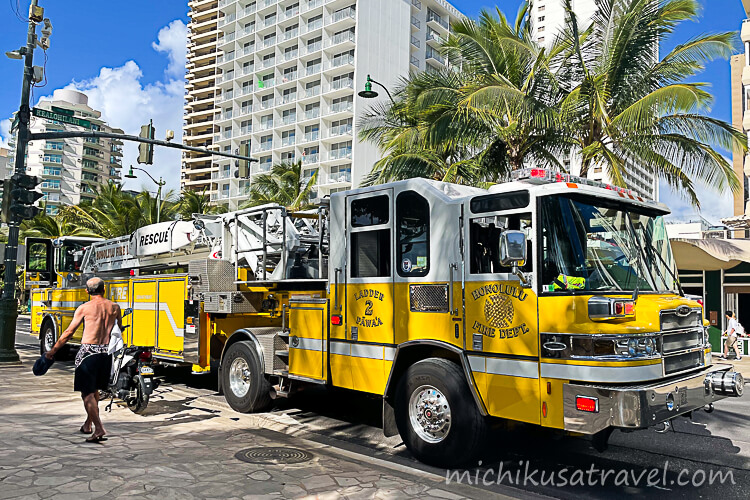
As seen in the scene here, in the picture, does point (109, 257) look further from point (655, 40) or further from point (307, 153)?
point (307, 153)

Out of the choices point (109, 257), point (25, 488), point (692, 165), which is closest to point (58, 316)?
point (109, 257)

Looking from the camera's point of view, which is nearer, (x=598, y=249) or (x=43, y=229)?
(x=598, y=249)

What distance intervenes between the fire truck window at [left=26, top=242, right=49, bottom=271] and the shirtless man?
352 inches

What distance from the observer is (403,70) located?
7275 centimetres

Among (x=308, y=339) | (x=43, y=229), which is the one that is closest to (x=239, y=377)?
(x=308, y=339)

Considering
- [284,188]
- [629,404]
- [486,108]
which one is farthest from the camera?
[284,188]

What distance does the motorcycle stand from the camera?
8352mm

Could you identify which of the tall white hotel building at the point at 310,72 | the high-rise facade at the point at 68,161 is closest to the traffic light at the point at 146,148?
the tall white hotel building at the point at 310,72

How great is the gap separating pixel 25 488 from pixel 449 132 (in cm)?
1342

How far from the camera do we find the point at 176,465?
5906 mm

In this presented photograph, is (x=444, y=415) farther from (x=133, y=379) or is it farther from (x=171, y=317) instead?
→ (x=171, y=317)

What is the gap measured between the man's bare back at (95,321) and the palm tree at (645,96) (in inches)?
463

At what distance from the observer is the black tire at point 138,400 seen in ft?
27.3

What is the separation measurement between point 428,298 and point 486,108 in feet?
32.0
